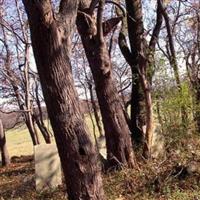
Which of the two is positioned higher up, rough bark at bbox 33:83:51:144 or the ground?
rough bark at bbox 33:83:51:144

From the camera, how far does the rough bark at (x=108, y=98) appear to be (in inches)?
416

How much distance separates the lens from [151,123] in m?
11.8

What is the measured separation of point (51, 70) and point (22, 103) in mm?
18473

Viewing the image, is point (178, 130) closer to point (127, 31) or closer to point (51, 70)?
point (127, 31)

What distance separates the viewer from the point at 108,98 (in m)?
11.0

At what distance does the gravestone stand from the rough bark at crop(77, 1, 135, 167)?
47.5 inches

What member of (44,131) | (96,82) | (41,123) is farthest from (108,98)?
(41,123)

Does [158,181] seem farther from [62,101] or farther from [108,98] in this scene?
[62,101]

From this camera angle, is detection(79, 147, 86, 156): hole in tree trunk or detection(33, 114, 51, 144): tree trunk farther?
detection(33, 114, 51, 144): tree trunk

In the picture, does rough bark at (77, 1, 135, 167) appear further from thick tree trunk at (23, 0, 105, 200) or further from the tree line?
thick tree trunk at (23, 0, 105, 200)

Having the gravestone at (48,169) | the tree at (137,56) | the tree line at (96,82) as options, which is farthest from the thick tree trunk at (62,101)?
the tree at (137,56)

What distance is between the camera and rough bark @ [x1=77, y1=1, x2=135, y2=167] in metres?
10.6

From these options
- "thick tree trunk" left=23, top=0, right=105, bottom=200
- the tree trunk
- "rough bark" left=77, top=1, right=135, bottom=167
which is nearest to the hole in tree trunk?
"thick tree trunk" left=23, top=0, right=105, bottom=200

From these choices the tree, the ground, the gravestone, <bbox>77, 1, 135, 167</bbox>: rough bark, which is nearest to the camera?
the ground
